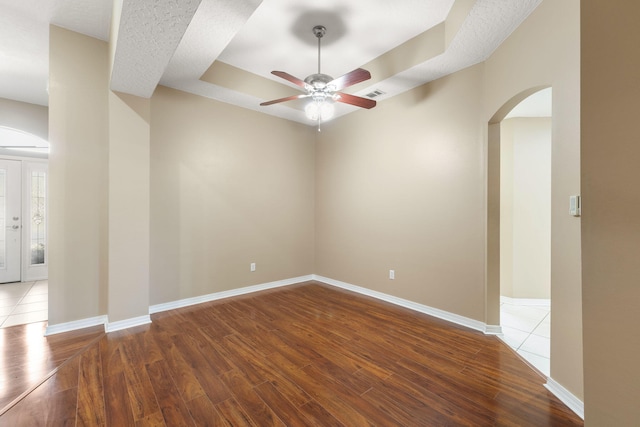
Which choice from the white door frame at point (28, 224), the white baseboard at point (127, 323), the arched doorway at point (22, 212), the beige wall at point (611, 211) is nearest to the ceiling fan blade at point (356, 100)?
the beige wall at point (611, 211)

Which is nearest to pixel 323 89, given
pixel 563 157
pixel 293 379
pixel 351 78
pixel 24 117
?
pixel 351 78

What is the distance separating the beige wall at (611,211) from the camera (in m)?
0.65

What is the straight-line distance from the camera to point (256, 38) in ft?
9.53

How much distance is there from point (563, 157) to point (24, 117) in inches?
268

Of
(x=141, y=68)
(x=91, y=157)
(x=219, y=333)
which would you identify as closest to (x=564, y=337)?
(x=219, y=333)

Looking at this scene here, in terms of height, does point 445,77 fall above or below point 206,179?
above

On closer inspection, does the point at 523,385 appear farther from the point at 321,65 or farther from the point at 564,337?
the point at 321,65

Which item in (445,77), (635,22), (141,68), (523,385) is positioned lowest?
(523,385)

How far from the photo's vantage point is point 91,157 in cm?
287

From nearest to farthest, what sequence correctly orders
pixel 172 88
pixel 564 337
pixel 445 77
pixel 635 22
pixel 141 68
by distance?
pixel 635 22 → pixel 564 337 → pixel 141 68 → pixel 445 77 → pixel 172 88

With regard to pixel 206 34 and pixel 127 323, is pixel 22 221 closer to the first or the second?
pixel 127 323

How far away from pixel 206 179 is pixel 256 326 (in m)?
2.10

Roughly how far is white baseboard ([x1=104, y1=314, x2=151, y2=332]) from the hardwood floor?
0.11m

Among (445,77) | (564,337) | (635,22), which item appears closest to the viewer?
(635,22)
